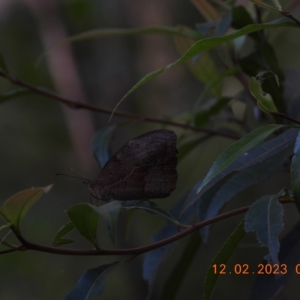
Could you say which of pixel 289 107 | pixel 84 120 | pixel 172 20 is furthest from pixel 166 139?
pixel 172 20

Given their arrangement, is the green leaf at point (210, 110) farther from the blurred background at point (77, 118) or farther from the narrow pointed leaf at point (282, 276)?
the blurred background at point (77, 118)

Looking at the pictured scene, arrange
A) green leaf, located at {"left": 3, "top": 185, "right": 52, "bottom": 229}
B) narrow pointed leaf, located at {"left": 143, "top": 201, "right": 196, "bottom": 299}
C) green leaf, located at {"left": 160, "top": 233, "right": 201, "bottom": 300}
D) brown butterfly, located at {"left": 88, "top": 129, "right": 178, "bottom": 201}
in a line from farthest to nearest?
green leaf, located at {"left": 160, "top": 233, "right": 201, "bottom": 300}, narrow pointed leaf, located at {"left": 143, "top": 201, "right": 196, "bottom": 299}, brown butterfly, located at {"left": 88, "top": 129, "right": 178, "bottom": 201}, green leaf, located at {"left": 3, "top": 185, "right": 52, "bottom": 229}

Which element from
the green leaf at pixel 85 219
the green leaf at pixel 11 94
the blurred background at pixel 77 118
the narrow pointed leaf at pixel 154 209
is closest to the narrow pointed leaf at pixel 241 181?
the narrow pointed leaf at pixel 154 209

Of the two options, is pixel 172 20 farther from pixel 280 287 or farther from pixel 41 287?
pixel 280 287

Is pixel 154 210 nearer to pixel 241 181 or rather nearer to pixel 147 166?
pixel 147 166

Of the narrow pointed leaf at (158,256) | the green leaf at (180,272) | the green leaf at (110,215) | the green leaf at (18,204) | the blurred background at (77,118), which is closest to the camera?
the green leaf at (110,215)

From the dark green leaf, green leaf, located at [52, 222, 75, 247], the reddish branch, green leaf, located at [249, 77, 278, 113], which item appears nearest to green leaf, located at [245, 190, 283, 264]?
the reddish branch

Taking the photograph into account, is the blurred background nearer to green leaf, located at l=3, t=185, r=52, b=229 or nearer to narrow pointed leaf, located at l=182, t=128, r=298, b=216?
narrow pointed leaf, located at l=182, t=128, r=298, b=216
